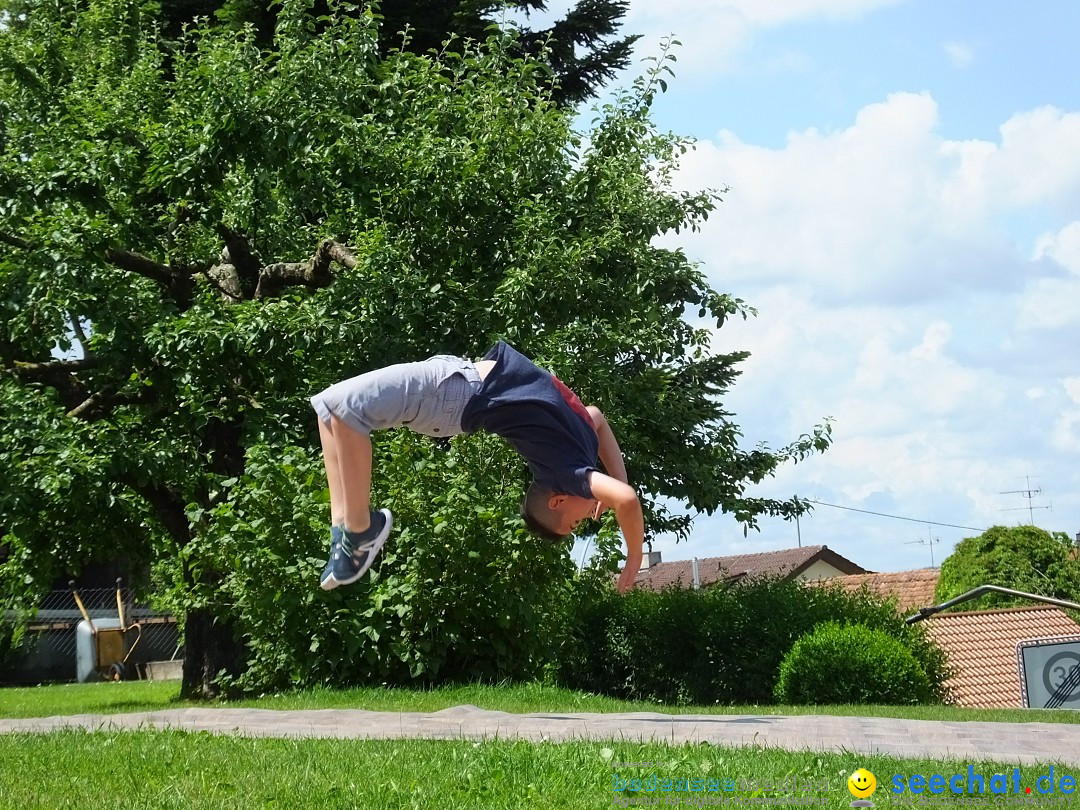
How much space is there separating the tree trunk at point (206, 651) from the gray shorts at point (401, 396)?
10288 mm

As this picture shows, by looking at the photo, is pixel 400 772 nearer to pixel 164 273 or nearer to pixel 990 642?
pixel 164 273

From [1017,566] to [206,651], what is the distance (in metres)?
13.8

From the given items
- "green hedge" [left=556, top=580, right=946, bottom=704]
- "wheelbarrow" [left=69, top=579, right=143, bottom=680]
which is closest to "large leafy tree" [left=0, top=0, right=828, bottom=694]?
"green hedge" [left=556, top=580, right=946, bottom=704]

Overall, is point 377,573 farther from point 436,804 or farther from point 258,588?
point 436,804

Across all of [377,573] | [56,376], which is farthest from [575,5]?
[377,573]

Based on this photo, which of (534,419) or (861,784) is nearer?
(861,784)

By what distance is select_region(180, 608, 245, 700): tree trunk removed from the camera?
15102 mm

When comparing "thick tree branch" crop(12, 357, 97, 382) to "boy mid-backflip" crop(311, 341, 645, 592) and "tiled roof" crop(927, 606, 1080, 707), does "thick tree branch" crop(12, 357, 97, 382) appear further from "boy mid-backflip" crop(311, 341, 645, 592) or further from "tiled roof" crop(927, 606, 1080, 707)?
"tiled roof" crop(927, 606, 1080, 707)

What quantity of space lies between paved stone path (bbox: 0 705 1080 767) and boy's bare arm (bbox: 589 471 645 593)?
1.78m

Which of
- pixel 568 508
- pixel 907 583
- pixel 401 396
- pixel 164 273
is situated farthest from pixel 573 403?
pixel 907 583

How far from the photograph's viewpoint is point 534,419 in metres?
5.59

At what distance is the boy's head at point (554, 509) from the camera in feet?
19.4

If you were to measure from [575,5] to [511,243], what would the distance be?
10369 mm

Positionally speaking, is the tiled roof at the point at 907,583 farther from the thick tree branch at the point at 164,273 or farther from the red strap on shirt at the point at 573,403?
the red strap on shirt at the point at 573,403
